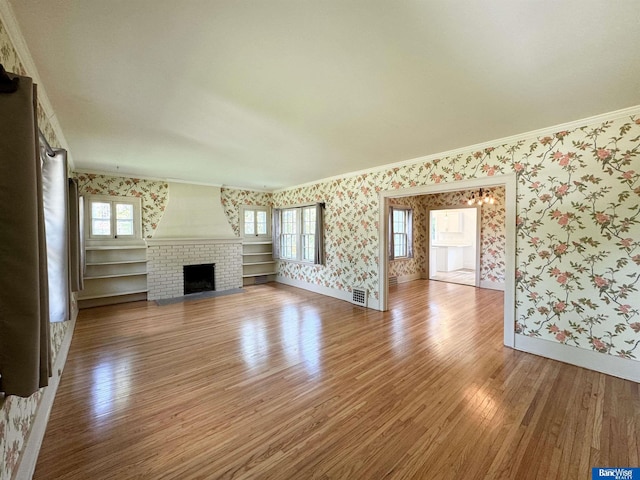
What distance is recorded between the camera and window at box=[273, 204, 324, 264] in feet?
19.1

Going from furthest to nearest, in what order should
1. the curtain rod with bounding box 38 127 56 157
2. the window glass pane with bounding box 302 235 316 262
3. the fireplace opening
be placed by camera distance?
the window glass pane with bounding box 302 235 316 262, the fireplace opening, the curtain rod with bounding box 38 127 56 157

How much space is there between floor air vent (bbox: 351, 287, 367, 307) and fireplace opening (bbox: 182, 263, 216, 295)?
323cm

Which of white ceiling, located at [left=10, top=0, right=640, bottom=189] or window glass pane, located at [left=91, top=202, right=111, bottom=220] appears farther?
window glass pane, located at [left=91, top=202, right=111, bottom=220]

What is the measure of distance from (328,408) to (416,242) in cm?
602

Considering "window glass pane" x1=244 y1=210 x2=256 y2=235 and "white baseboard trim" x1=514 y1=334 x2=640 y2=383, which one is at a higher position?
"window glass pane" x1=244 y1=210 x2=256 y2=235

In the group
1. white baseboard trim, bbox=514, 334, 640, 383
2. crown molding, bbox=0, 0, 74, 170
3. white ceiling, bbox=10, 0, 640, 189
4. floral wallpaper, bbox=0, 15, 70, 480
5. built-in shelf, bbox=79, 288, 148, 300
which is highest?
white ceiling, bbox=10, 0, 640, 189

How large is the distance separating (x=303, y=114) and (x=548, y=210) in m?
2.76

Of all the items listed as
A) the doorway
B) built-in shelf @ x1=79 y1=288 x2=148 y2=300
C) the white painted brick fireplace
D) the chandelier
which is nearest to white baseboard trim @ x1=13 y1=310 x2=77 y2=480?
built-in shelf @ x1=79 y1=288 x2=148 y2=300

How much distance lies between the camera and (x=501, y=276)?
6094mm

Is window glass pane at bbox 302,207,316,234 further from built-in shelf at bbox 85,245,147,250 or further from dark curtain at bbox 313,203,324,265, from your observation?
built-in shelf at bbox 85,245,147,250

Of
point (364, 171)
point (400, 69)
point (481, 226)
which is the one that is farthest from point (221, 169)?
point (481, 226)

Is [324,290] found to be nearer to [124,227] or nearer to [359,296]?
[359,296]

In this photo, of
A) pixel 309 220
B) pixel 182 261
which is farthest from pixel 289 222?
pixel 182 261

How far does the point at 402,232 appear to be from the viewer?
7.17 m
